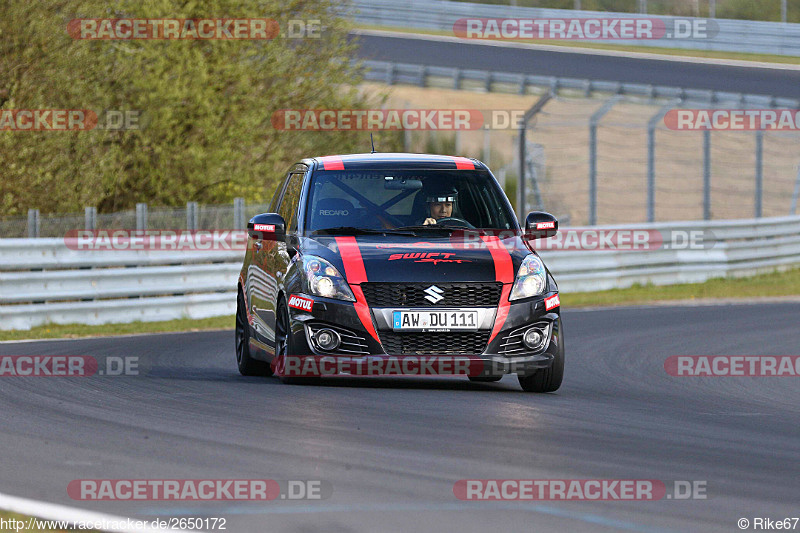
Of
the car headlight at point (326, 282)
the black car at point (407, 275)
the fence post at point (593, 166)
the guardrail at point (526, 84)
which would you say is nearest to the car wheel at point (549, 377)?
the black car at point (407, 275)

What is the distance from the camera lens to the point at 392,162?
35.4 ft

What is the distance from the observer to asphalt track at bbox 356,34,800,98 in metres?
36.9

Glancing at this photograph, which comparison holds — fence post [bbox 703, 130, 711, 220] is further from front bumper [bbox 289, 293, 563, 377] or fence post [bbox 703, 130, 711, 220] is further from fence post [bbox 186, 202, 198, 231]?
front bumper [bbox 289, 293, 563, 377]

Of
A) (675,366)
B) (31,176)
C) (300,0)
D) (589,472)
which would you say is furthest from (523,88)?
(589,472)

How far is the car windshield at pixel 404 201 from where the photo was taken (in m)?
10.3

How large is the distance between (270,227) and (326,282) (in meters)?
1.08

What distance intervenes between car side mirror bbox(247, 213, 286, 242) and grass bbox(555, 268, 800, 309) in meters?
11.3

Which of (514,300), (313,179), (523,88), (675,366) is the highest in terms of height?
(523,88)

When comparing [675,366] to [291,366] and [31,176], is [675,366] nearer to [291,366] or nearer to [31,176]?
[291,366]

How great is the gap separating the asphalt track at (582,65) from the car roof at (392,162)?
25.1 meters

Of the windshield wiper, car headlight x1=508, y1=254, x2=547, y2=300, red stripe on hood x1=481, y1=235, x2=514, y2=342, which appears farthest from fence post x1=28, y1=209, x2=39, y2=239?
car headlight x1=508, y1=254, x2=547, y2=300

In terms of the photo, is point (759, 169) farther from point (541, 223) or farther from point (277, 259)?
point (277, 259)

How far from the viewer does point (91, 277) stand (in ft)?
56.2

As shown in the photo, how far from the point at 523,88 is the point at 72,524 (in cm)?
3464
